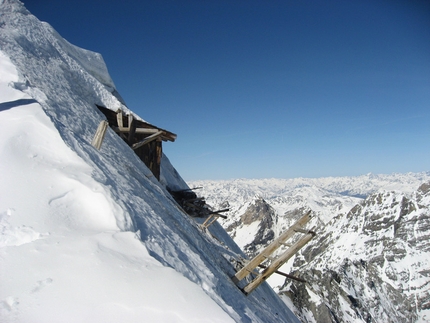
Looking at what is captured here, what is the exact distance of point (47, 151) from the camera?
12.4ft

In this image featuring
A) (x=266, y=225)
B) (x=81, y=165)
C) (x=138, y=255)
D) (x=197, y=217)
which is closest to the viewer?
(x=138, y=255)

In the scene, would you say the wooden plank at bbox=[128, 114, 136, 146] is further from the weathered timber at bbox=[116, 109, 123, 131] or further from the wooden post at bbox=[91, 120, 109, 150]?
the wooden post at bbox=[91, 120, 109, 150]

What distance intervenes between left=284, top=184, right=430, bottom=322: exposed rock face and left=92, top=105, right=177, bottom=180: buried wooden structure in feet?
92.9

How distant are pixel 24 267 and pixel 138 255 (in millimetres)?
939

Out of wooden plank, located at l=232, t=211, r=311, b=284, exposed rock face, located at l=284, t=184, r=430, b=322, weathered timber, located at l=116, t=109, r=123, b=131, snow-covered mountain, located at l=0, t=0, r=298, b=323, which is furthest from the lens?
exposed rock face, located at l=284, t=184, r=430, b=322

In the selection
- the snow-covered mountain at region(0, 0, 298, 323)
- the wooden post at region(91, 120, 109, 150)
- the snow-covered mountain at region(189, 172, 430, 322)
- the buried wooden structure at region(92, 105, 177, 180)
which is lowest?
the snow-covered mountain at region(0, 0, 298, 323)

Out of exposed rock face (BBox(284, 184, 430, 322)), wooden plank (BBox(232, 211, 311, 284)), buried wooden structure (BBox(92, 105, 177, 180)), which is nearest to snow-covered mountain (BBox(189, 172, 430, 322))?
exposed rock face (BBox(284, 184, 430, 322))

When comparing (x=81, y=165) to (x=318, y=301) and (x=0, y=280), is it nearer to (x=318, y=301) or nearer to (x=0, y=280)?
(x=0, y=280)

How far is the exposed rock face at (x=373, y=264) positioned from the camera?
166ft

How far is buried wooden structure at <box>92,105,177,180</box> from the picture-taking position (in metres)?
10.2

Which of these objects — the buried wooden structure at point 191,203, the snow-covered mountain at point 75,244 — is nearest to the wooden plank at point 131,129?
the buried wooden structure at point 191,203

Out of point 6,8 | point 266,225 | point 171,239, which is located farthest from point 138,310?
point 266,225

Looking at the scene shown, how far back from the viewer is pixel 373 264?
9562 centimetres

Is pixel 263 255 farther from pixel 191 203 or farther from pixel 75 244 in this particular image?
pixel 191 203
